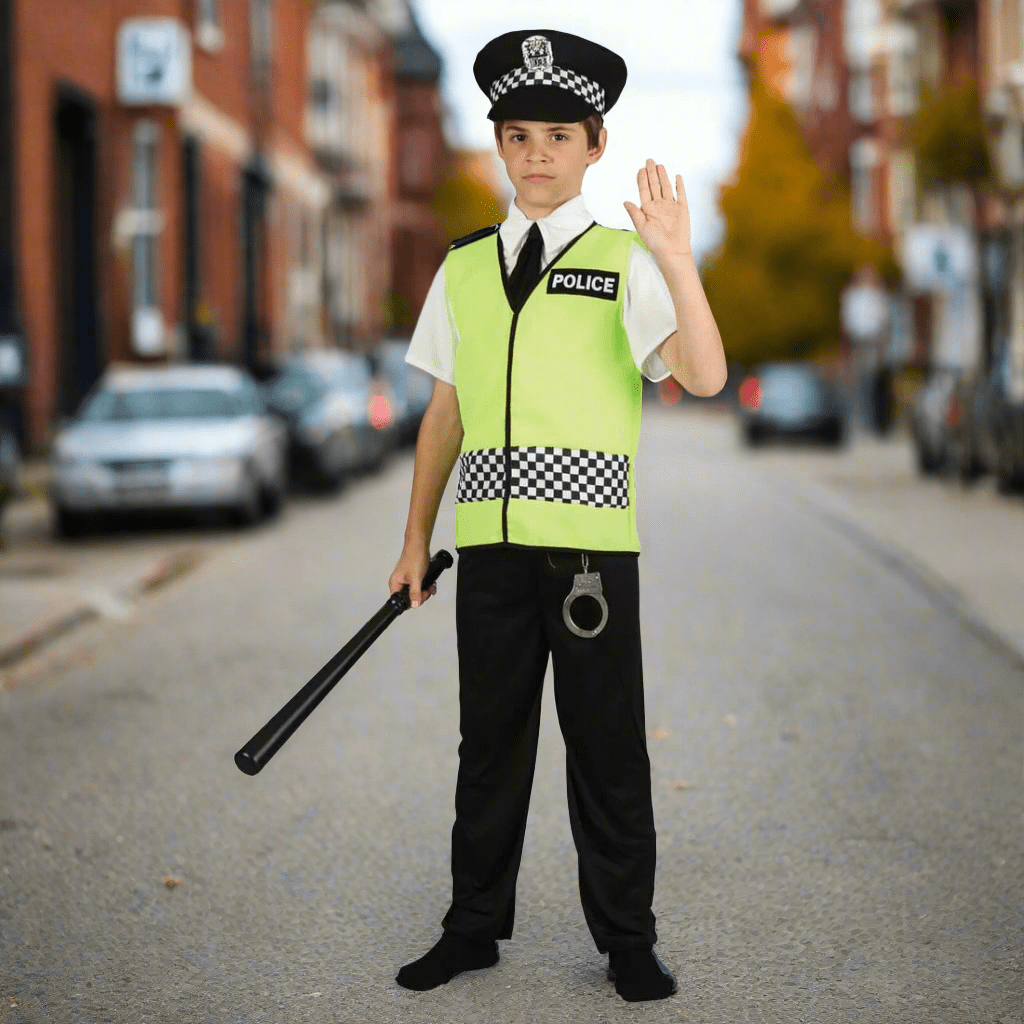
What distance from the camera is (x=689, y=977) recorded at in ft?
13.2

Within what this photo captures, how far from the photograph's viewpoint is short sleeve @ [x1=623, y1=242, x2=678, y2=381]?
3.63 meters

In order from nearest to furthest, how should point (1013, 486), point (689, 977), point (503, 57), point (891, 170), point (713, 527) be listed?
point (503, 57), point (689, 977), point (713, 527), point (1013, 486), point (891, 170)

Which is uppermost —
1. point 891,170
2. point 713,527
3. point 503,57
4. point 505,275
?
point 891,170

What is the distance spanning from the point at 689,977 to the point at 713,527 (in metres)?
12.0

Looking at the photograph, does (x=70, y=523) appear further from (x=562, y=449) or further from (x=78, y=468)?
(x=562, y=449)

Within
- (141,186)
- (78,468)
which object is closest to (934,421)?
(78,468)

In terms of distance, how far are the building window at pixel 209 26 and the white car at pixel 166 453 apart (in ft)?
45.4

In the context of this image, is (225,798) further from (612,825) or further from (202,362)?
(202,362)

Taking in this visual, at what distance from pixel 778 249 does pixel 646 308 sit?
51133 millimetres

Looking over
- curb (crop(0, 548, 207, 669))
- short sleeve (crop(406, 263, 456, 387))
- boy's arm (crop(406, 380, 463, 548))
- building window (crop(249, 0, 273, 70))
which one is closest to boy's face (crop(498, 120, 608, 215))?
short sleeve (crop(406, 263, 456, 387))

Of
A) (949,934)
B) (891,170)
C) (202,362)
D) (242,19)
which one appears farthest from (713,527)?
(891,170)

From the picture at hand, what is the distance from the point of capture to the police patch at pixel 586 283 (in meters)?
3.67

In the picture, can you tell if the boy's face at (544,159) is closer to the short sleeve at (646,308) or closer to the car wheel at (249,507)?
the short sleeve at (646,308)

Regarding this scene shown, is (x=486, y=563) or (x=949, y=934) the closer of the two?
(x=486, y=563)
